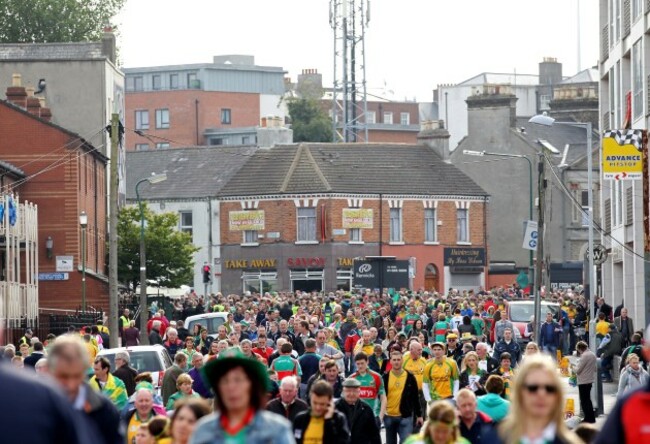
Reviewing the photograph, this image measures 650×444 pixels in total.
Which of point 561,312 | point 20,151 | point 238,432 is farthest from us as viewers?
point 20,151

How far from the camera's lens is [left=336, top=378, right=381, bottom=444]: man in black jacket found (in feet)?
57.2

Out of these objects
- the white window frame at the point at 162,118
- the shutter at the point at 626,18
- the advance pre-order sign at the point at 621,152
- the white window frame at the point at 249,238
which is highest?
the white window frame at the point at 162,118

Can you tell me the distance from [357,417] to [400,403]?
10.4ft

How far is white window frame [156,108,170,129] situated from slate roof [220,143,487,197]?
36.0m

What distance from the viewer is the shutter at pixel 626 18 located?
1822 inches

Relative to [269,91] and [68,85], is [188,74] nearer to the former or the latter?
[269,91]

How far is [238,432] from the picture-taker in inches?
319

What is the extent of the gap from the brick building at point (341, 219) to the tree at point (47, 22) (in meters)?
11.3

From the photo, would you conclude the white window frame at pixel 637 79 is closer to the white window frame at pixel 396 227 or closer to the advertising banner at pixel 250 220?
the white window frame at pixel 396 227

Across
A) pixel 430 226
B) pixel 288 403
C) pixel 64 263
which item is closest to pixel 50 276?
pixel 64 263

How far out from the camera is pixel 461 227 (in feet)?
277

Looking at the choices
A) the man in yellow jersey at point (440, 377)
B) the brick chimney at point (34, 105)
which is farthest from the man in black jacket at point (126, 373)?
the brick chimney at point (34, 105)

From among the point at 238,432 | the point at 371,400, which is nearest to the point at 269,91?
the point at 371,400

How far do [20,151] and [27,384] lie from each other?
5375cm
